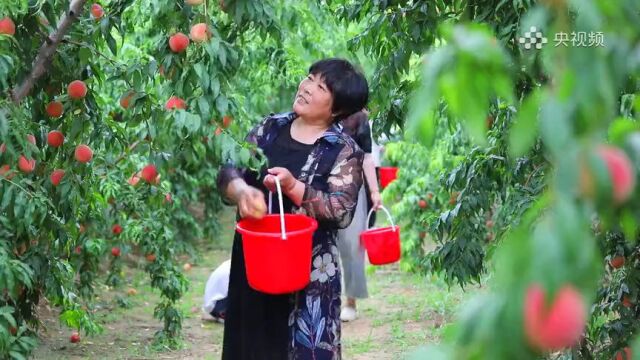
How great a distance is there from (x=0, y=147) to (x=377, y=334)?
329 cm

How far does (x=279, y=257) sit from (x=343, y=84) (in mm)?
687

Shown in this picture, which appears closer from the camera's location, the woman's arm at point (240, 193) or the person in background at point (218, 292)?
the woman's arm at point (240, 193)

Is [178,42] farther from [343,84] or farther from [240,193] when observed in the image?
[343,84]

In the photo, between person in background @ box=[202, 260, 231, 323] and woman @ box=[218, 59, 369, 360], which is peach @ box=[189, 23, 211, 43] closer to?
woman @ box=[218, 59, 369, 360]

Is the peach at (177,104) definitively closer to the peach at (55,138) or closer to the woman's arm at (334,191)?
the woman's arm at (334,191)

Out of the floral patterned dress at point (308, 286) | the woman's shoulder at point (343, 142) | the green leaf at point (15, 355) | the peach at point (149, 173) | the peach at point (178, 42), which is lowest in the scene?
the green leaf at point (15, 355)

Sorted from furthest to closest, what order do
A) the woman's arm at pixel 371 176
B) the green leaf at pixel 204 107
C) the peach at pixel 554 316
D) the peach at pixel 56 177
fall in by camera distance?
the woman's arm at pixel 371 176
the peach at pixel 56 177
the green leaf at pixel 204 107
the peach at pixel 554 316

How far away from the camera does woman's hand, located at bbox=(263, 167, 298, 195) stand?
3.06m

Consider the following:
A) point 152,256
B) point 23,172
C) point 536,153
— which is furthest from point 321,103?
point 152,256

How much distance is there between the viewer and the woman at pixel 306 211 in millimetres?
3273

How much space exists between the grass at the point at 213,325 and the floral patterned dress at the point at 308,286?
1.79m

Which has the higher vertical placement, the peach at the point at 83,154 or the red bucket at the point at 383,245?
the peach at the point at 83,154

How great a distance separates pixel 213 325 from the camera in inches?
236

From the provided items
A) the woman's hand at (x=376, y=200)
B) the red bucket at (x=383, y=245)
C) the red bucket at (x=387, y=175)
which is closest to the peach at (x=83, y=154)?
the red bucket at (x=383, y=245)
